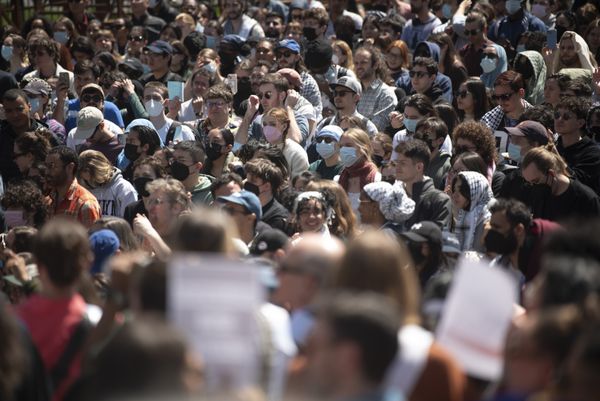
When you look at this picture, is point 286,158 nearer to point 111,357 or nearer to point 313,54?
point 313,54

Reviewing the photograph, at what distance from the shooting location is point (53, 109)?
11.2m

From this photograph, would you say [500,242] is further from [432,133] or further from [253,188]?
[432,133]

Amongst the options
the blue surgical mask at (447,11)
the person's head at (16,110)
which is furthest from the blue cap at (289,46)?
the blue surgical mask at (447,11)

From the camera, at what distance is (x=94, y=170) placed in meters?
8.23

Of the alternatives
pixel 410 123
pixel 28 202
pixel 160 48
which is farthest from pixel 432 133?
pixel 160 48

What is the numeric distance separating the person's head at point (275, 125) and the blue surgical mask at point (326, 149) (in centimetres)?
37

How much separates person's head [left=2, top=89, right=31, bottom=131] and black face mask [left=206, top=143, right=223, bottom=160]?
6.12 ft

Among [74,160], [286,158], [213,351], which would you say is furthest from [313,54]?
[213,351]

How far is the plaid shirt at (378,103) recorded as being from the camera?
420 inches

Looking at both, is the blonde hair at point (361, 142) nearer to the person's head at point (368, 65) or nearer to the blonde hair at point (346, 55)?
the person's head at point (368, 65)

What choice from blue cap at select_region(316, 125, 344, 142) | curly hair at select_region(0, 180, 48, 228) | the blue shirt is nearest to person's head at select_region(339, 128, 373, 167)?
blue cap at select_region(316, 125, 344, 142)

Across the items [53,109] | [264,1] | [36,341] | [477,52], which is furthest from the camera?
[264,1]

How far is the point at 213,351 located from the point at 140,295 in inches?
26.6

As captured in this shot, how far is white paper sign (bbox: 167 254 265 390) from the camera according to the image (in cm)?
313
